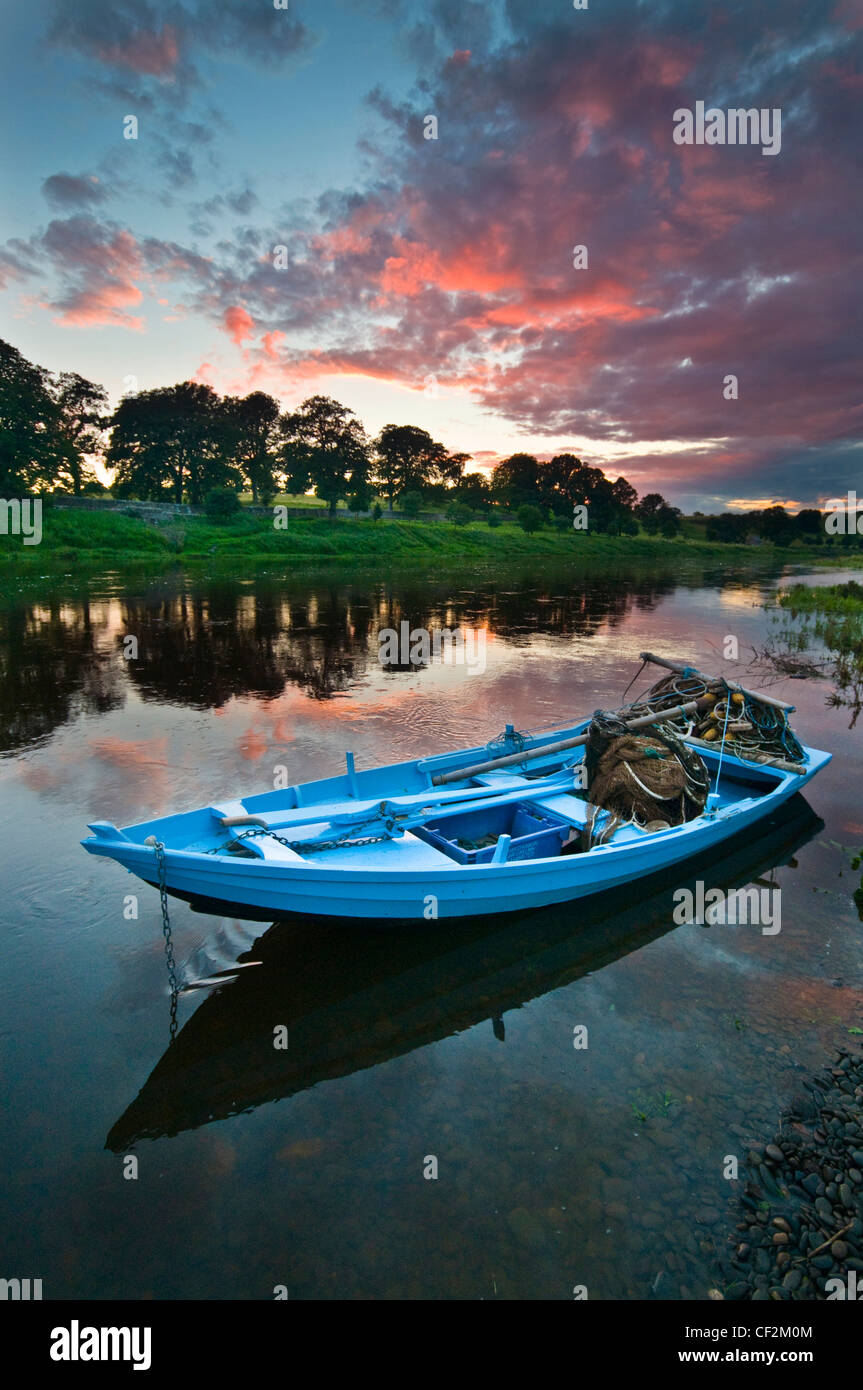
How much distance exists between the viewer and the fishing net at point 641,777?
32.6ft

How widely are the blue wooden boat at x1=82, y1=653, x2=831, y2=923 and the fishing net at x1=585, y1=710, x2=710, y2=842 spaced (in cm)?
22

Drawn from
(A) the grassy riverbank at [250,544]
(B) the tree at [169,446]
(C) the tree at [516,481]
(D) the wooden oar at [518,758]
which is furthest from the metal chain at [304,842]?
(C) the tree at [516,481]

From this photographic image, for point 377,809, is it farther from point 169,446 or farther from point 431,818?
point 169,446

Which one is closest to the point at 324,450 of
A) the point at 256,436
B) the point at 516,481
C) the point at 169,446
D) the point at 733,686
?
the point at 256,436

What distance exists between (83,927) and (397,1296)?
19.0 feet

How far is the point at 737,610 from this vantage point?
40.8 meters

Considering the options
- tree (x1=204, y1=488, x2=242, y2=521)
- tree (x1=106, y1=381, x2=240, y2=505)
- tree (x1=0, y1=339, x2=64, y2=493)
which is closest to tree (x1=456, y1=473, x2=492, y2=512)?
tree (x1=106, y1=381, x2=240, y2=505)

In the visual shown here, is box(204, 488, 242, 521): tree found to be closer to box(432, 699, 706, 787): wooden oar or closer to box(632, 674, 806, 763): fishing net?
box(632, 674, 806, 763): fishing net

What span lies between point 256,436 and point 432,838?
298 ft

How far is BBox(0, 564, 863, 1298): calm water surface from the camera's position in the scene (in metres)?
4.83
